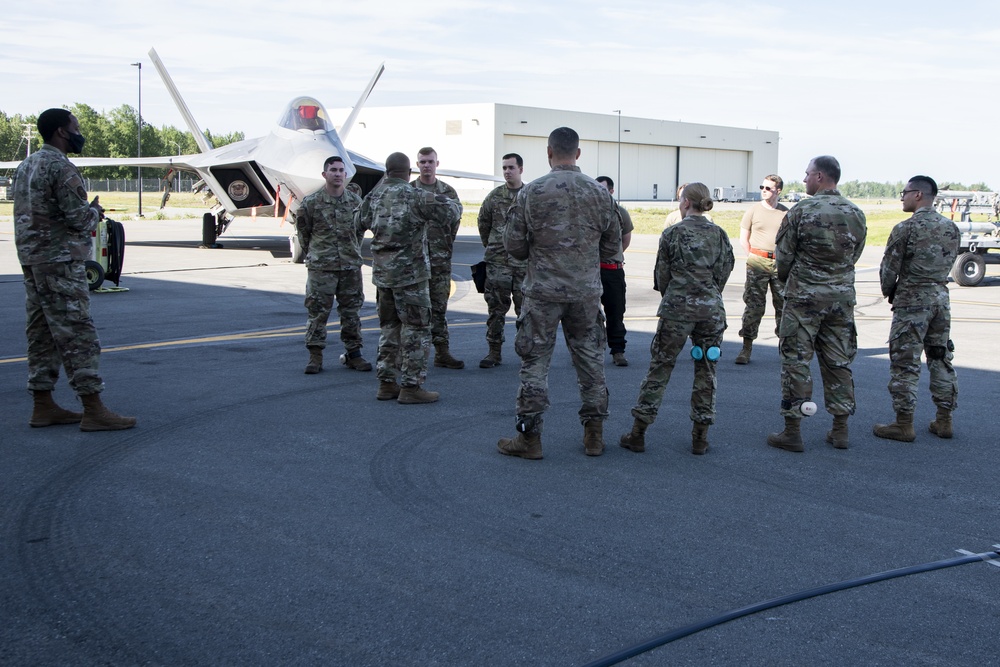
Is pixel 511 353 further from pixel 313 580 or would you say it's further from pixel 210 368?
pixel 313 580

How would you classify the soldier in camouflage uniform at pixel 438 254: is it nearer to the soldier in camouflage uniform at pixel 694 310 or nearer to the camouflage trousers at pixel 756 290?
the soldier in camouflage uniform at pixel 694 310

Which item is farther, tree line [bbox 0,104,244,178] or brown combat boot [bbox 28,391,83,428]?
tree line [bbox 0,104,244,178]

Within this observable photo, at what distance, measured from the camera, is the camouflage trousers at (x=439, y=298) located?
845 cm

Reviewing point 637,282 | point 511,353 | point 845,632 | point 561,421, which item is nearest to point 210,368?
point 511,353

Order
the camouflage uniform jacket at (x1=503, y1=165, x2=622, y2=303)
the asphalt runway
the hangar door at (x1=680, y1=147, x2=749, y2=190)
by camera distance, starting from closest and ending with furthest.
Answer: the asphalt runway
the camouflage uniform jacket at (x1=503, y1=165, x2=622, y2=303)
the hangar door at (x1=680, y1=147, x2=749, y2=190)

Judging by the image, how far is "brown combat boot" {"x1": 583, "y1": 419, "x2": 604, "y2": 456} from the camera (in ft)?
18.4

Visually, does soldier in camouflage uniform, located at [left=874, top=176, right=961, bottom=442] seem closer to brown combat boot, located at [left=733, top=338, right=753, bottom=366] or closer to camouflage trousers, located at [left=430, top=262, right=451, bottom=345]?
brown combat boot, located at [left=733, top=338, right=753, bottom=366]

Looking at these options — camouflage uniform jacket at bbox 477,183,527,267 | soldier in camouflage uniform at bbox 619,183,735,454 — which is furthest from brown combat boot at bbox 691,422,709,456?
camouflage uniform jacket at bbox 477,183,527,267

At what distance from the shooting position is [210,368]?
823cm

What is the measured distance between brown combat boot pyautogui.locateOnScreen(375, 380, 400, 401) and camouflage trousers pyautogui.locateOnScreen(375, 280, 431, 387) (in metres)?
0.03

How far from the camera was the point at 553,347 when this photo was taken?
5.47 m

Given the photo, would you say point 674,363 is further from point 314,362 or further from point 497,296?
point 314,362

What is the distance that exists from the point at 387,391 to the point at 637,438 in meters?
2.33

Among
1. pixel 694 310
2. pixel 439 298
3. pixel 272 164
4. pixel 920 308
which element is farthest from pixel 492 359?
pixel 272 164
